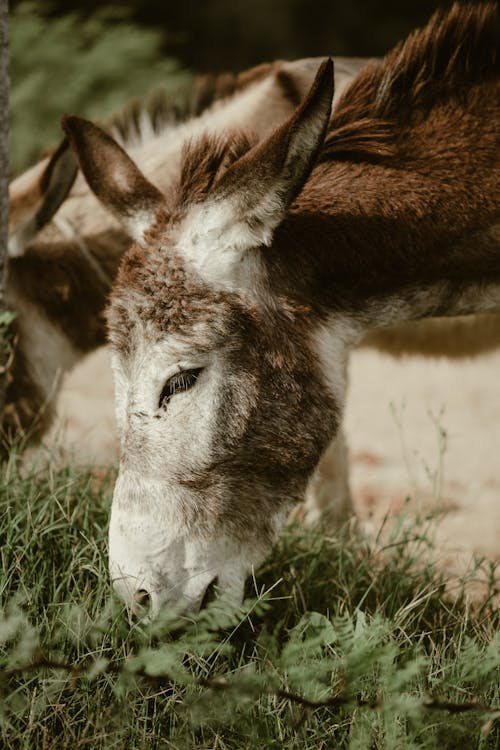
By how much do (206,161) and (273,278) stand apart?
1.47 feet

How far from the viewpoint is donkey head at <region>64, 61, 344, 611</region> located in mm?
2398

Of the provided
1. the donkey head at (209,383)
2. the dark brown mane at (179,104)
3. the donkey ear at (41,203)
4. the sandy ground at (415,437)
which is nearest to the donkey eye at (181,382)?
the donkey head at (209,383)

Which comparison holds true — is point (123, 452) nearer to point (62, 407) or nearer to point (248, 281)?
point (248, 281)

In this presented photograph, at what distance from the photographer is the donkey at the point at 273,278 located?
7.91 feet

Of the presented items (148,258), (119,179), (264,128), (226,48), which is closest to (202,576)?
(148,258)

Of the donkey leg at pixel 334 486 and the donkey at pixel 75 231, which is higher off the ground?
the donkey at pixel 75 231

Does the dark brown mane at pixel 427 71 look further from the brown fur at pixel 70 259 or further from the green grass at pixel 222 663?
the green grass at pixel 222 663

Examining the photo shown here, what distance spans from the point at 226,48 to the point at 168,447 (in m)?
7.81

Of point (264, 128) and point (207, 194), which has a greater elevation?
point (264, 128)

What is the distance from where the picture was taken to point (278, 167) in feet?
7.57

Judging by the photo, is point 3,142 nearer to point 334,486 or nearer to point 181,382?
point 181,382

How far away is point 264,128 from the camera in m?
4.02

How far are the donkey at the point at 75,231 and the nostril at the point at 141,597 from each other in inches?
46.8

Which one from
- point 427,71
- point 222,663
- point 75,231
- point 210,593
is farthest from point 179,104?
point 222,663
